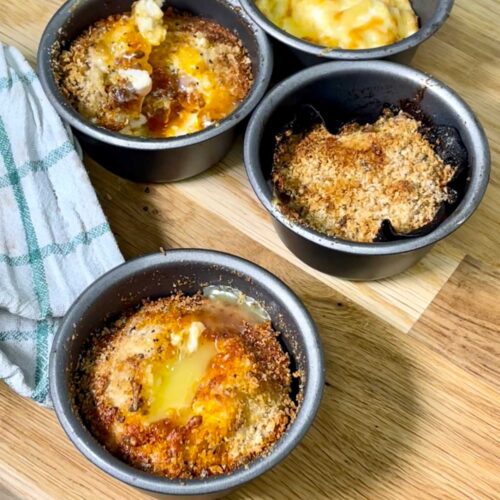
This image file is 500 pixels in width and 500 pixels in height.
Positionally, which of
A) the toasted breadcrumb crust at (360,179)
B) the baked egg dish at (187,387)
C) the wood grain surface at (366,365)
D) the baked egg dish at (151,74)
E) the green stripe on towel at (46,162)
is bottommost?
the wood grain surface at (366,365)

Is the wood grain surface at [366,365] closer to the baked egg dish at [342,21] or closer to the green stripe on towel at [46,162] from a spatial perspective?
the green stripe on towel at [46,162]

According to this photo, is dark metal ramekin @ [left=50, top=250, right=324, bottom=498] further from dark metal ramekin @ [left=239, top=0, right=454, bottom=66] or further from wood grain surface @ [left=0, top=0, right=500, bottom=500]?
dark metal ramekin @ [left=239, top=0, right=454, bottom=66]

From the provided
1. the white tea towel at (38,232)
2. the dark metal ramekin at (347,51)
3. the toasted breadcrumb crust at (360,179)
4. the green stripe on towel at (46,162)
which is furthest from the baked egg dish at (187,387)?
the dark metal ramekin at (347,51)

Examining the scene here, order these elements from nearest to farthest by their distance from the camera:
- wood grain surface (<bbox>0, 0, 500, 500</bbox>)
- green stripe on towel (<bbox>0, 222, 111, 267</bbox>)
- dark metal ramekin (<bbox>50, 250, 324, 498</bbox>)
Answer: dark metal ramekin (<bbox>50, 250, 324, 498</bbox>), wood grain surface (<bbox>0, 0, 500, 500</bbox>), green stripe on towel (<bbox>0, 222, 111, 267</bbox>)

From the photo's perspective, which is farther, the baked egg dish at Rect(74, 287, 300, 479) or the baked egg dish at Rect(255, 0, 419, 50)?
the baked egg dish at Rect(255, 0, 419, 50)

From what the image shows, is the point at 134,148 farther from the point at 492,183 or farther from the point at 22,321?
the point at 492,183

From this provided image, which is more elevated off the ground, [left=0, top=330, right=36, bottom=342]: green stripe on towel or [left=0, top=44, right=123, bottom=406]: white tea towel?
[left=0, top=44, right=123, bottom=406]: white tea towel

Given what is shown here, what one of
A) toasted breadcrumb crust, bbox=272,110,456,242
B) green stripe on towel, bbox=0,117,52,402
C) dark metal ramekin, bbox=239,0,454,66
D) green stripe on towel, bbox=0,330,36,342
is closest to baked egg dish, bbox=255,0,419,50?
dark metal ramekin, bbox=239,0,454,66
